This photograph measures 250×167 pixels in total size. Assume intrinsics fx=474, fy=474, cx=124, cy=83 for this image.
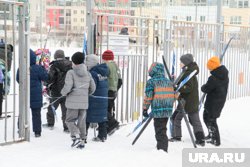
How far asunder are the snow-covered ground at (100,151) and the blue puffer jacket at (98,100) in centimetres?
46

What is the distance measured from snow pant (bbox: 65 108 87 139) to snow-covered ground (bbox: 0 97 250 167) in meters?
0.26

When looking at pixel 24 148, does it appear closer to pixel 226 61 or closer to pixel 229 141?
pixel 229 141

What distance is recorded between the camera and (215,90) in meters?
7.94

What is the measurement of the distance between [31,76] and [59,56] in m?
0.93

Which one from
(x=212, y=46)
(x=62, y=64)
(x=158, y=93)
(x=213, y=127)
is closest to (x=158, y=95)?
→ (x=158, y=93)

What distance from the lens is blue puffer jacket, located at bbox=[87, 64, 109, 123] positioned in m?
7.54

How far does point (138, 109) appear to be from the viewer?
9969 millimetres

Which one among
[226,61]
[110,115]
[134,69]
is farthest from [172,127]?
[226,61]

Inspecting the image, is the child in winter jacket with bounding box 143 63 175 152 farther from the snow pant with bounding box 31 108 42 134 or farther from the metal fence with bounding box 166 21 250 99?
the metal fence with bounding box 166 21 250 99

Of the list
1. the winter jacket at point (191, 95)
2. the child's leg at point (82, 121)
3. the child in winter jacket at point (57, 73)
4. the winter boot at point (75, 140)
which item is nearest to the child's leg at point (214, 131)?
the winter jacket at point (191, 95)

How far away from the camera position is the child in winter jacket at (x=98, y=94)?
7.54m

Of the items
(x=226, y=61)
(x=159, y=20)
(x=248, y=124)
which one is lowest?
(x=248, y=124)

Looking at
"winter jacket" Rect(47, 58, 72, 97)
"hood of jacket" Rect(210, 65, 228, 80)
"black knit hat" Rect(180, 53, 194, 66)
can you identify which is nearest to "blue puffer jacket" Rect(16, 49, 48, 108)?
"winter jacket" Rect(47, 58, 72, 97)

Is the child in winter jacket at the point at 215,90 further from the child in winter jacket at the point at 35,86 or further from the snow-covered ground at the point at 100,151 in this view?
the child in winter jacket at the point at 35,86
